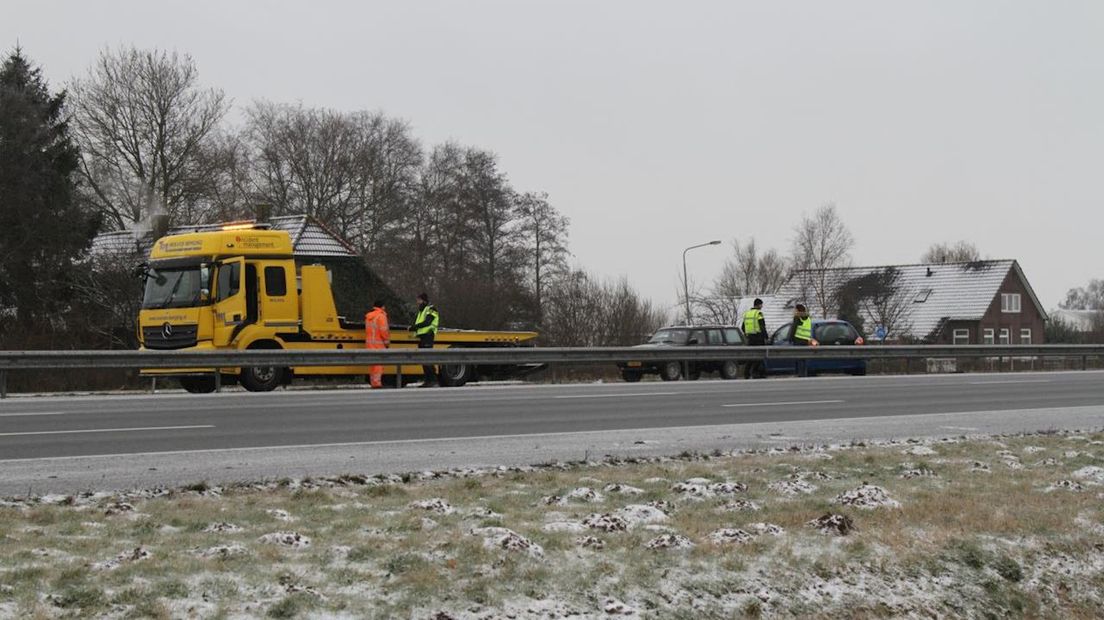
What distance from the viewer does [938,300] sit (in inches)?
3098

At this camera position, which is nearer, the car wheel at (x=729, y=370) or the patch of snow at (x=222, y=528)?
the patch of snow at (x=222, y=528)

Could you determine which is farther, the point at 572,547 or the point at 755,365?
the point at 755,365

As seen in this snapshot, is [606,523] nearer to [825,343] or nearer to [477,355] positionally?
[477,355]

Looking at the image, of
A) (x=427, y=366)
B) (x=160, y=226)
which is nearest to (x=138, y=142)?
(x=160, y=226)

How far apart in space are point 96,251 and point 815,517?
137 feet

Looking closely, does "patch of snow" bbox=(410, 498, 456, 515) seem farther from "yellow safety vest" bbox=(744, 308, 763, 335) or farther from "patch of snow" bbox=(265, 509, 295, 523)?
"yellow safety vest" bbox=(744, 308, 763, 335)

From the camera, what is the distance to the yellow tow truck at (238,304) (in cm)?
2297

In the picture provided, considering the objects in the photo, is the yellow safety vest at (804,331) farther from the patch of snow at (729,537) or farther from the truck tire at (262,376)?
the patch of snow at (729,537)

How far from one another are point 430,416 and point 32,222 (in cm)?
3096

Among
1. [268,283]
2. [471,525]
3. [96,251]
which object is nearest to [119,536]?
[471,525]

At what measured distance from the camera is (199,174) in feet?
176

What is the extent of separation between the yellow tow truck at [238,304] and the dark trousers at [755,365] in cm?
981

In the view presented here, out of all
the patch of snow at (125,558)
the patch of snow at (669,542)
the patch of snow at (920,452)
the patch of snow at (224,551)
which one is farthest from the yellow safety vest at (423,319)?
the patch of snow at (125,558)

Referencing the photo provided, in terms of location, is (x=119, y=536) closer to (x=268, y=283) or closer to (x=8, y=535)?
(x=8, y=535)
